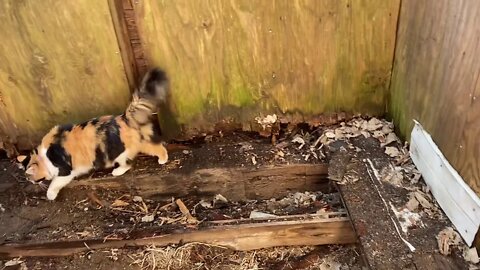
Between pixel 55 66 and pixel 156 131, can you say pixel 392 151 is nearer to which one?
pixel 156 131

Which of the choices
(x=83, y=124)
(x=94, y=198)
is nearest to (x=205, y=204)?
(x=94, y=198)

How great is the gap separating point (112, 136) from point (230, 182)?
1.98ft

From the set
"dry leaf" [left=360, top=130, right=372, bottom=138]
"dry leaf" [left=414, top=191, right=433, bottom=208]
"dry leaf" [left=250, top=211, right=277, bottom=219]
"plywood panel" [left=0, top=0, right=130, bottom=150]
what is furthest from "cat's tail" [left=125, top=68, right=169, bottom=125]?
"dry leaf" [left=414, top=191, right=433, bottom=208]

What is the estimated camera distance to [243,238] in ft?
7.01

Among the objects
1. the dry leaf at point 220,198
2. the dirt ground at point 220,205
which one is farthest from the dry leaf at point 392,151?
the dry leaf at point 220,198

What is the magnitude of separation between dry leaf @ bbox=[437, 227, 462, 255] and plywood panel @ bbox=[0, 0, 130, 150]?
150 centimetres

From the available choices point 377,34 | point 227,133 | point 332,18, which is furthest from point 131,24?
point 377,34

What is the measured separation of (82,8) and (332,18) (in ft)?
3.51

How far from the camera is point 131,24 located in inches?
81.9

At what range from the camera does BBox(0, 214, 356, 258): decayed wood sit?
2090 millimetres

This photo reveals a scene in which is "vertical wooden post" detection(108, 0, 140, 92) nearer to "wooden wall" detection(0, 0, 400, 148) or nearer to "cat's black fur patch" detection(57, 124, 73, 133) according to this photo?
"wooden wall" detection(0, 0, 400, 148)

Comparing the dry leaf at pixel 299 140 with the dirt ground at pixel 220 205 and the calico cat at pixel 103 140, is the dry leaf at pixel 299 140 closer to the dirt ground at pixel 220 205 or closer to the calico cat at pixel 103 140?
the dirt ground at pixel 220 205

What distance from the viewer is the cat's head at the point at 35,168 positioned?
2.21 m

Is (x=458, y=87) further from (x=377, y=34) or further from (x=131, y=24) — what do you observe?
(x=131, y=24)
